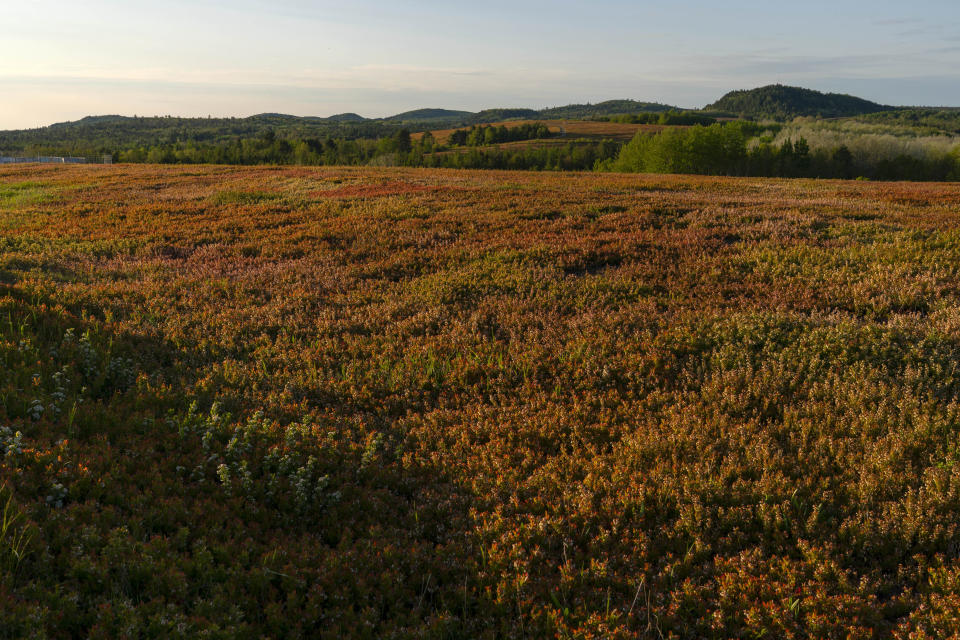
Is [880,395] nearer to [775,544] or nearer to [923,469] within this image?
[923,469]

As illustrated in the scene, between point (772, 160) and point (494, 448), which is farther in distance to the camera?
point (772, 160)

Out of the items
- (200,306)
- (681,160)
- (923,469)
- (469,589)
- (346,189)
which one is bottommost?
(469,589)

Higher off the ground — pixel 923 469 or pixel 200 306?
pixel 200 306

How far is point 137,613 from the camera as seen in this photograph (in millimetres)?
3377

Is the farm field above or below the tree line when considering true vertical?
below

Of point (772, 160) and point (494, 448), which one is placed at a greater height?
point (772, 160)

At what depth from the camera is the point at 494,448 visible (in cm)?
620

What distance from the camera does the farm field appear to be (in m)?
3.95

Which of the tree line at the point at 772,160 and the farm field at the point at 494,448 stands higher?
the tree line at the point at 772,160

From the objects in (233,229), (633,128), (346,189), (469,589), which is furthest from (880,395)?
(633,128)

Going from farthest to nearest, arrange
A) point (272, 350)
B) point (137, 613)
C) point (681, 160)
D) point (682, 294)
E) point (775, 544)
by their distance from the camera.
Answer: point (681, 160), point (682, 294), point (272, 350), point (775, 544), point (137, 613)

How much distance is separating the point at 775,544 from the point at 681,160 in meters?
87.5

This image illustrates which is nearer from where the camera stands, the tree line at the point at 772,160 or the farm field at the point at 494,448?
the farm field at the point at 494,448

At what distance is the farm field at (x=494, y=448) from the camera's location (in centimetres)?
395
